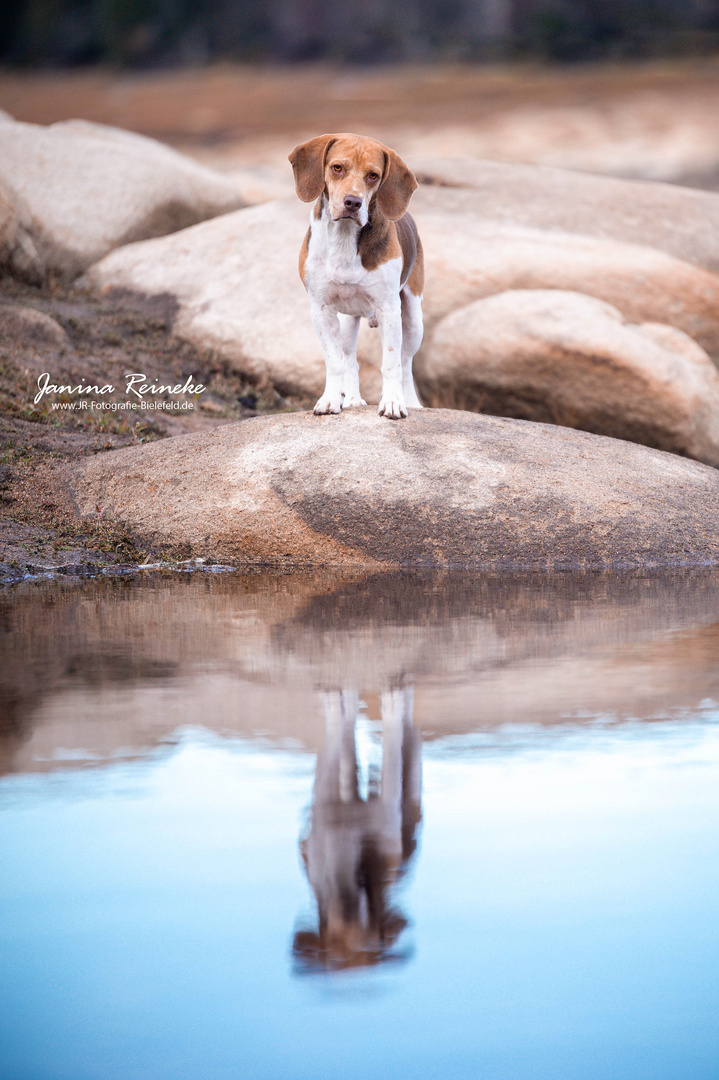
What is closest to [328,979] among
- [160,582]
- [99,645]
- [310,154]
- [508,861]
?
[508,861]

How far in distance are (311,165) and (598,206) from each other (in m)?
9.93

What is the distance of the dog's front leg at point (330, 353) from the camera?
923 centimetres

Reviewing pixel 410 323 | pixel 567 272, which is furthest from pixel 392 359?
pixel 567 272

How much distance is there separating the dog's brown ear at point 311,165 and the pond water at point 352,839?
4211 millimetres

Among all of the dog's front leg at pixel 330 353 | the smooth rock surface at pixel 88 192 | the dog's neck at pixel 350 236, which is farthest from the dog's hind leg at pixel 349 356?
the smooth rock surface at pixel 88 192

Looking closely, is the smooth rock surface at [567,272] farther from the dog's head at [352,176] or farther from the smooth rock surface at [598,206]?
the dog's head at [352,176]

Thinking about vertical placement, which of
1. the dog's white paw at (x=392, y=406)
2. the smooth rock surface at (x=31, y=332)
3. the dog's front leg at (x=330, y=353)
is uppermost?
the smooth rock surface at (x=31, y=332)

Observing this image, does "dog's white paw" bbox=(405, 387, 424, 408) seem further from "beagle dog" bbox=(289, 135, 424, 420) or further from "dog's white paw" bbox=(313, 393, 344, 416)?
"dog's white paw" bbox=(313, 393, 344, 416)

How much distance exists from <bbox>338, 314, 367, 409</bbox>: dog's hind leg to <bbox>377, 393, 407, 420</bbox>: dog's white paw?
0.54 meters

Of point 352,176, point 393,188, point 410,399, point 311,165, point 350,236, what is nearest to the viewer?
point 352,176

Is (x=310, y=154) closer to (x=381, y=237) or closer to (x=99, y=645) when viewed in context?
(x=381, y=237)

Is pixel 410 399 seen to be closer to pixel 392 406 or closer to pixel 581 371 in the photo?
pixel 392 406

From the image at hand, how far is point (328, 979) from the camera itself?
2.27 metres

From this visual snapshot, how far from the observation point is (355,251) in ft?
28.7
